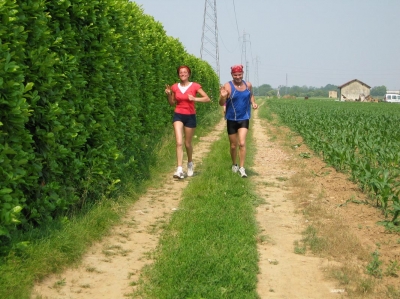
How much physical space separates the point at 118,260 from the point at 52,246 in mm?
768

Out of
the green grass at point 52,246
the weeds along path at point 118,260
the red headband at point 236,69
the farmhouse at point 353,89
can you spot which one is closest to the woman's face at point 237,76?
the red headband at point 236,69

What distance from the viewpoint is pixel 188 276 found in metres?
5.02

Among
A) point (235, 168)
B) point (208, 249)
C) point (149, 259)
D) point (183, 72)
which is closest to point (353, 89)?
point (235, 168)

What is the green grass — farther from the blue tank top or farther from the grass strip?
the blue tank top

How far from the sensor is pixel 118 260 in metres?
5.77

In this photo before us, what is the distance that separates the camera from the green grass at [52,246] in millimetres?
4508

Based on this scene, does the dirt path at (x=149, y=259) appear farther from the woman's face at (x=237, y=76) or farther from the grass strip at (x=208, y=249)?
the woman's face at (x=237, y=76)

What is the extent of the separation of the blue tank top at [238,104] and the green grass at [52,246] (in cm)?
342

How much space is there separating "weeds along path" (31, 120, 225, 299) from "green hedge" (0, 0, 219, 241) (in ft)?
2.02

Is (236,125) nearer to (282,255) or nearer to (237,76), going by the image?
(237,76)

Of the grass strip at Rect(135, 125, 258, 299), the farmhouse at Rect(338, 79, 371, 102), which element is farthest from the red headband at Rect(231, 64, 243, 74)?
the farmhouse at Rect(338, 79, 371, 102)

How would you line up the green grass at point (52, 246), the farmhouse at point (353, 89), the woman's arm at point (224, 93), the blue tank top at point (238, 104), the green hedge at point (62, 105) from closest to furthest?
the green grass at point (52, 246), the green hedge at point (62, 105), the woman's arm at point (224, 93), the blue tank top at point (238, 104), the farmhouse at point (353, 89)

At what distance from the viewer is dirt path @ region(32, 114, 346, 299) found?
4953 mm

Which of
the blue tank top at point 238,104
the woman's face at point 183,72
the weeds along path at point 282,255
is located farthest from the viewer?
the blue tank top at point 238,104
